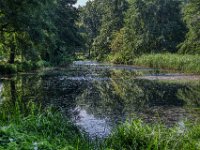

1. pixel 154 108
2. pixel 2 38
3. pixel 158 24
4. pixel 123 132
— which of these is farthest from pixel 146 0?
pixel 123 132

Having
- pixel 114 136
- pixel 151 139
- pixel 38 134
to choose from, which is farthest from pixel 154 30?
pixel 38 134

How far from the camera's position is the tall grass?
40.7 m

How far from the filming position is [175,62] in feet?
151

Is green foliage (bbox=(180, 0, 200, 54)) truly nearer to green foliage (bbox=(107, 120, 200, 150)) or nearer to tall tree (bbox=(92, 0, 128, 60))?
tall tree (bbox=(92, 0, 128, 60))

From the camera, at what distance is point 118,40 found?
7956 cm

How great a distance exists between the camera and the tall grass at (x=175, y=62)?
40.7m

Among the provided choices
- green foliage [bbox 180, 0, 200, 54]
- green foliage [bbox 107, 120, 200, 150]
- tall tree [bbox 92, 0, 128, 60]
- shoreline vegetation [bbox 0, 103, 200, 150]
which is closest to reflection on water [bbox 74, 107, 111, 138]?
shoreline vegetation [bbox 0, 103, 200, 150]

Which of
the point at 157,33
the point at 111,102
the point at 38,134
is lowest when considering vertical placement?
the point at 111,102

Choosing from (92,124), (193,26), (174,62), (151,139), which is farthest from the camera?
(193,26)

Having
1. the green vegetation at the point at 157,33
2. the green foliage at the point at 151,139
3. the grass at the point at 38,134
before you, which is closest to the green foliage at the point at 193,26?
the green vegetation at the point at 157,33

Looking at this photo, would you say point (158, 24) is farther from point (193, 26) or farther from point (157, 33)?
point (193, 26)

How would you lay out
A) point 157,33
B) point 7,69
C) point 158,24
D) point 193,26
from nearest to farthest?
point 7,69
point 193,26
point 158,24
point 157,33

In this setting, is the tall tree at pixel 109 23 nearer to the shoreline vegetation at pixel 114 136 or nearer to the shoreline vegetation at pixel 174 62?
the shoreline vegetation at pixel 174 62

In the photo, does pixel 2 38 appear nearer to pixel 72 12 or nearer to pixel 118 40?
pixel 72 12
